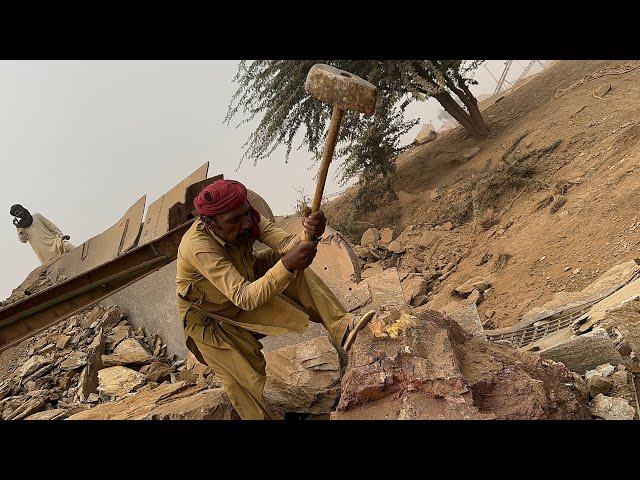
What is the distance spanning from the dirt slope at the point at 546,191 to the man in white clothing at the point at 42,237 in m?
5.65

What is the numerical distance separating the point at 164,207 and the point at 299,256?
356 centimetres

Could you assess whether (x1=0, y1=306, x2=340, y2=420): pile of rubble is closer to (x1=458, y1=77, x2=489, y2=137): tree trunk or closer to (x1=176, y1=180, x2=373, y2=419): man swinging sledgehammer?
(x1=176, y1=180, x2=373, y2=419): man swinging sledgehammer

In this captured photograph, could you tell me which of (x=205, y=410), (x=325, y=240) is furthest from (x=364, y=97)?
(x=325, y=240)

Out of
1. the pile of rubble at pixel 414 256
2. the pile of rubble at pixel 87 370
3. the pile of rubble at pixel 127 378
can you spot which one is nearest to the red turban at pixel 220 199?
the pile of rubble at pixel 127 378

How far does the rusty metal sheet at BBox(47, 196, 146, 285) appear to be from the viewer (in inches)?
245

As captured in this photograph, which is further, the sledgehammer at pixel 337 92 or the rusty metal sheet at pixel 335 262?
the rusty metal sheet at pixel 335 262

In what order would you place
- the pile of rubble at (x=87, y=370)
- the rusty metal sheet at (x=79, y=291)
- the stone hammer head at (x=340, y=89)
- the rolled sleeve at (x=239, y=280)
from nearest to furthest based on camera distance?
1. the stone hammer head at (x=340, y=89)
2. the rolled sleeve at (x=239, y=280)
3. the rusty metal sheet at (x=79, y=291)
4. the pile of rubble at (x=87, y=370)

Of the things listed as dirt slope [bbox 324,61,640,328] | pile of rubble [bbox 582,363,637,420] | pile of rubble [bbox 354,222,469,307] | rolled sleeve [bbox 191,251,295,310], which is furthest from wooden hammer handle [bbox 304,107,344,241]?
pile of rubble [bbox 354,222,469,307]

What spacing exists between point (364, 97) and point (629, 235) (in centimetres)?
411

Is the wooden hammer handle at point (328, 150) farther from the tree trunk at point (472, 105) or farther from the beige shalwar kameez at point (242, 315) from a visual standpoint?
the tree trunk at point (472, 105)

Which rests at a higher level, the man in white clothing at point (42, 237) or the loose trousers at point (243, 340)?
the man in white clothing at point (42, 237)

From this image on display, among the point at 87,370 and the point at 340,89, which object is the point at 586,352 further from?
the point at 87,370

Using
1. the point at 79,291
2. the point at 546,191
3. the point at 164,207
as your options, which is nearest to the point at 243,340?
the point at 79,291

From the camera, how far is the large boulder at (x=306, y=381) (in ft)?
11.4
